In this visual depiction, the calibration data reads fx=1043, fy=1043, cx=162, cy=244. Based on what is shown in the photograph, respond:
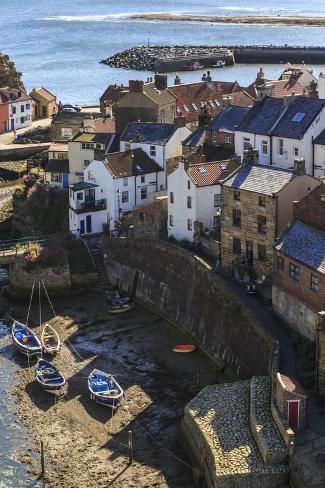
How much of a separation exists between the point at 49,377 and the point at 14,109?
6561 cm

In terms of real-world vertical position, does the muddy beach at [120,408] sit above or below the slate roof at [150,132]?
below

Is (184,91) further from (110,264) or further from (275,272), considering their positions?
(275,272)

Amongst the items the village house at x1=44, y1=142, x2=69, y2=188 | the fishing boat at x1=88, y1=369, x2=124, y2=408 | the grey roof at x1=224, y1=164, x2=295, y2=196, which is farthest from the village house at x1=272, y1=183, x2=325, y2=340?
the village house at x1=44, y1=142, x2=69, y2=188

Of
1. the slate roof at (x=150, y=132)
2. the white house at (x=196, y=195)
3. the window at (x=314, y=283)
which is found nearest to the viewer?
the window at (x=314, y=283)

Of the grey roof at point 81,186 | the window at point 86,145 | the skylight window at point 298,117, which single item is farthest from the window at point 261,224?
the window at point 86,145

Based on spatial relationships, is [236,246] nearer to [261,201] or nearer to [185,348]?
[261,201]

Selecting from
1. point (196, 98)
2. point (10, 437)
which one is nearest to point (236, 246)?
point (10, 437)

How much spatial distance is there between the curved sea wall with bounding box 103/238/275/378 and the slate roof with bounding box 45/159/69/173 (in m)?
12.4

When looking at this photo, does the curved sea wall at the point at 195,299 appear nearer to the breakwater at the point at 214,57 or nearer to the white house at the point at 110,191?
the white house at the point at 110,191

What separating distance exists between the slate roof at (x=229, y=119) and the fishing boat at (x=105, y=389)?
2858 cm

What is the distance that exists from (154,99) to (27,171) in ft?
47.7

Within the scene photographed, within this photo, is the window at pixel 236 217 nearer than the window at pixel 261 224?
No

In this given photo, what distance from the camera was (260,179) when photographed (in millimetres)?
65312

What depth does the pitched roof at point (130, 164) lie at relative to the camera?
3135 inches
